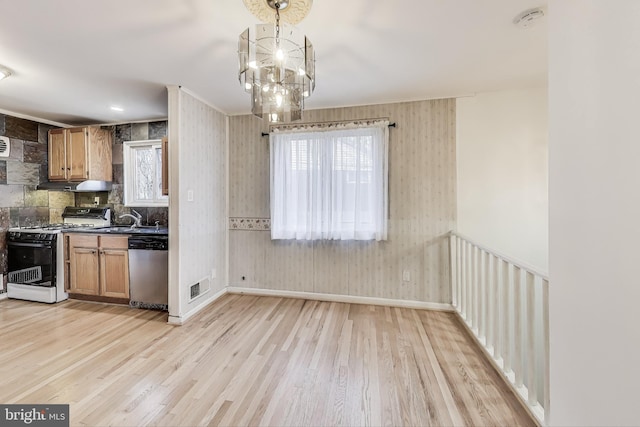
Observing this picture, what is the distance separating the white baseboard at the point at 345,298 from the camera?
320 cm

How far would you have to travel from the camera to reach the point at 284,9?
1539 millimetres

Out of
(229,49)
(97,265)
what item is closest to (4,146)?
(97,265)

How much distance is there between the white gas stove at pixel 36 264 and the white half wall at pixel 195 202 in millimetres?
1833

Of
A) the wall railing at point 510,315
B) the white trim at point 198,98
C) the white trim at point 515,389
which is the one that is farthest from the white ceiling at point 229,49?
the white trim at point 515,389

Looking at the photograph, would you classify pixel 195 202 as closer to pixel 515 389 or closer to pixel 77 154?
pixel 77 154

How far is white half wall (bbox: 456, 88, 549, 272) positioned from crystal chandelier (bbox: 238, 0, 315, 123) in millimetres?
2205

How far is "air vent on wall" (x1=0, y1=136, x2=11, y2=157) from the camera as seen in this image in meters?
3.44

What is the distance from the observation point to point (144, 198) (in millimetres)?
4027

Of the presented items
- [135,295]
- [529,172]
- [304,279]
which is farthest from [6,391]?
[529,172]

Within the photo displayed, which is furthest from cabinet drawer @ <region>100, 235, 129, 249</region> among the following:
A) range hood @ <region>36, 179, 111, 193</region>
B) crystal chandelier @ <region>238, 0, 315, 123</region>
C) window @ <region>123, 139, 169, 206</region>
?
crystal chandelier @ <region>238, 0, 315, 123</region>

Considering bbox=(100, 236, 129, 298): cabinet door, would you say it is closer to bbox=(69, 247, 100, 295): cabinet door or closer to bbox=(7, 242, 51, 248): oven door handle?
bbox=(69, 247, 100, 295): cabinet door

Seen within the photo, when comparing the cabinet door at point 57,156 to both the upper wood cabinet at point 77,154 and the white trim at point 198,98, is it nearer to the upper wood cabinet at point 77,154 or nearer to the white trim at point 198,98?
the upper wood cabinet at point 77,154

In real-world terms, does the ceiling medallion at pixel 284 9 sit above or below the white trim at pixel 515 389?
above

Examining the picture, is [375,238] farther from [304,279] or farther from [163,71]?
[163,71]
